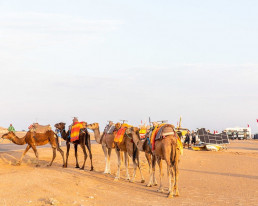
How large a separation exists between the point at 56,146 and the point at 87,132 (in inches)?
75.9

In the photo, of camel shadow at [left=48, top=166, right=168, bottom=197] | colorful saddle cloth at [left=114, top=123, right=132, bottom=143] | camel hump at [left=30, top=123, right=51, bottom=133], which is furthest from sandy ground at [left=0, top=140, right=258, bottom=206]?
camel hump at [left=30, top=123, right=51, bottom=133]

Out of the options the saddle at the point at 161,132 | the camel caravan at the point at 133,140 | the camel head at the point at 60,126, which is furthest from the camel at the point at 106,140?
the saddle at the point at 161,132

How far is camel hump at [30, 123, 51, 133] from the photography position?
23.2m

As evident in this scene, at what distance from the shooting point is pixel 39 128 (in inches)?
917

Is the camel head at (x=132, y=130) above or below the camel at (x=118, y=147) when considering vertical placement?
above

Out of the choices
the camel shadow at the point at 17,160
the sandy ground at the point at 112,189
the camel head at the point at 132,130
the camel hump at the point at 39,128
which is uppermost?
the camel hump at the point at 39,128

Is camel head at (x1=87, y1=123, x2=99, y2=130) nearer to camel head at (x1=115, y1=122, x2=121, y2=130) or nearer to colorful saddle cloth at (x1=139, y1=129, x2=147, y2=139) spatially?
camel head at (x1=115, y1=122, x2=121, y2=130)

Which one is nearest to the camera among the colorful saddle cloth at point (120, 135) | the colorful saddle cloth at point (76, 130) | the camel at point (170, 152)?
the camel at point (170, 152)

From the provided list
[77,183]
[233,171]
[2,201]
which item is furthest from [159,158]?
[233,171]

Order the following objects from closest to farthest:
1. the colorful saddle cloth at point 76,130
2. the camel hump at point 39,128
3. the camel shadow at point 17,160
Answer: the colorful saddle cloth at point 76,130 < the camel hump at point 39,128 < the camel shadow at point 17,160

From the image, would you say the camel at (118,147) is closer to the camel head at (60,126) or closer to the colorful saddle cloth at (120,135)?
the colorful saddle cloth at (120,135)

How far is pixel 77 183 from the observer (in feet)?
53.5

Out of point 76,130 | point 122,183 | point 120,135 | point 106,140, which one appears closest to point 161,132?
point 122,183

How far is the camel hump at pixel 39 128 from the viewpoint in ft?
76.0
